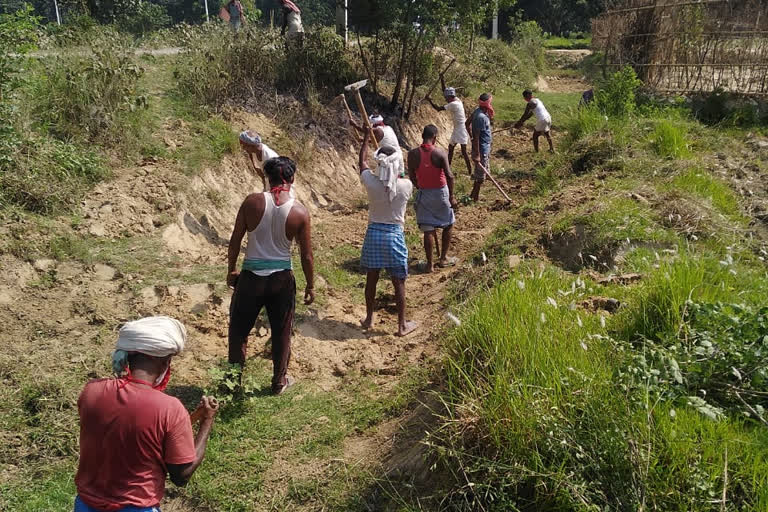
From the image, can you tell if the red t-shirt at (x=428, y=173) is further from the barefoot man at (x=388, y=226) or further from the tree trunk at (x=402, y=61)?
the tree trunk at (x=402, y=61)

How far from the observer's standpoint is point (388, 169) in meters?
5.13

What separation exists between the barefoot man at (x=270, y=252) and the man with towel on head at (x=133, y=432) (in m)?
1.64

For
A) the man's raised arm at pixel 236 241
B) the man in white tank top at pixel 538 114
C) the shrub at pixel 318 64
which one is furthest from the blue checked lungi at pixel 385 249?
the man in white tank top at pixel 538 114

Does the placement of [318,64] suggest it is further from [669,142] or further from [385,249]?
[385,249]

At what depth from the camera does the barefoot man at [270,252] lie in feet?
13.0

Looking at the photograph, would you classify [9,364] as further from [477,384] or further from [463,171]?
[463,171]

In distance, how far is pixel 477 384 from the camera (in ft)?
10.5

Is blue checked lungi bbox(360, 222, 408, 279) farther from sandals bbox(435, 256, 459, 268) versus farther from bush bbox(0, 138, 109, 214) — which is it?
bush bbox(0, 138, 109, 214)

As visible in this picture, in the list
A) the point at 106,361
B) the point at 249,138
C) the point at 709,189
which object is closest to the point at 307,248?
the point at 106,361

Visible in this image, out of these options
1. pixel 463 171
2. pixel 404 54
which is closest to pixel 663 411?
pixel 463 171

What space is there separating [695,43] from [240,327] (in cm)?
1193

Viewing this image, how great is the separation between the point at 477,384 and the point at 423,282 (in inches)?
141

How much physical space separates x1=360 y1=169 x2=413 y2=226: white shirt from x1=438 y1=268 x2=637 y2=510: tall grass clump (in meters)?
2.10

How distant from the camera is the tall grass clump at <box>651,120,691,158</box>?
27.1ft
